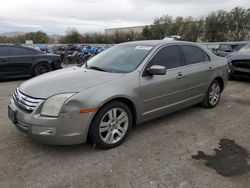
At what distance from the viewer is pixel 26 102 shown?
132 inches

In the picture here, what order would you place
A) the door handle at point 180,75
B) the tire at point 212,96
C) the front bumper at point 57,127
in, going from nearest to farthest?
1. the front bumper at point 57,127
2. the door handle at point 180,75
3. the tire at point 212,96

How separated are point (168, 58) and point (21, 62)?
6341mm

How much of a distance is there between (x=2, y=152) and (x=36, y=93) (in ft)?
3.15

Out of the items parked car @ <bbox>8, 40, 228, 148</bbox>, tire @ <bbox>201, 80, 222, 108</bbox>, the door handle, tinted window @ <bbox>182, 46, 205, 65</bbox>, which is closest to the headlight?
parked car @ <bbox>8, 40, 228, 148</bbox>

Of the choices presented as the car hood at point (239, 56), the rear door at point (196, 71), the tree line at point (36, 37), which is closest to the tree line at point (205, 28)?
the tree line at point (36, 37)

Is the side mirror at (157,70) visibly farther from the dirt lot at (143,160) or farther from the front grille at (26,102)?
the front grille at (26,102)

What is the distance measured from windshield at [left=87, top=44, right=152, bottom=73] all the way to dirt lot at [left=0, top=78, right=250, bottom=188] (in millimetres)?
1095

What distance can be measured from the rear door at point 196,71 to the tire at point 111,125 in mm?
1621

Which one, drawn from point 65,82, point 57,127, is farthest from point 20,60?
point 57,127

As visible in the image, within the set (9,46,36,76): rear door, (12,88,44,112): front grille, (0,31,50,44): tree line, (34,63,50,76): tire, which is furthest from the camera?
(0,31,50,44): tree line

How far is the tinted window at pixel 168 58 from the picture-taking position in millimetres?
4270

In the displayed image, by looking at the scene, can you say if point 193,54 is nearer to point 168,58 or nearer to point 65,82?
point 168,58

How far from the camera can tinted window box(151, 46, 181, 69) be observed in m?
4.27

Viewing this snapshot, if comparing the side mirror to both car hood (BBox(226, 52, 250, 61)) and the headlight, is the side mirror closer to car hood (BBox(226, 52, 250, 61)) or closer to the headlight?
the headlight
